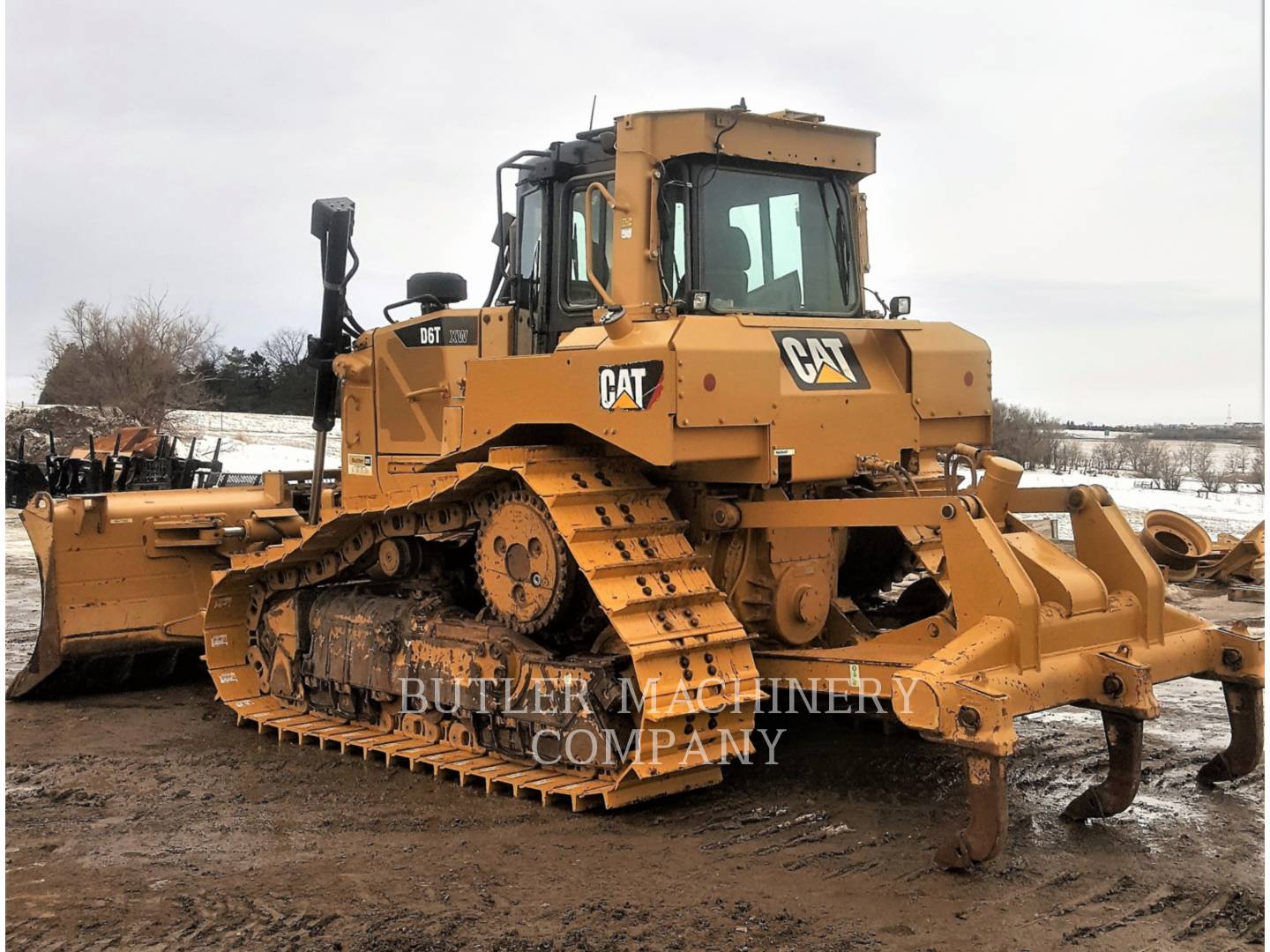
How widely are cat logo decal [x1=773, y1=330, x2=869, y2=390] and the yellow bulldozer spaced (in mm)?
19

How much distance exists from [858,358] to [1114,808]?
2466 millimetres

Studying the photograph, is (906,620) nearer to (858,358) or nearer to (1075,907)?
(858,358)

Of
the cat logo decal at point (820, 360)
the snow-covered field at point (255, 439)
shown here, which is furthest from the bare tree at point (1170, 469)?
the cat logo decal at point (820, 360)

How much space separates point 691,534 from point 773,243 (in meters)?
1.62

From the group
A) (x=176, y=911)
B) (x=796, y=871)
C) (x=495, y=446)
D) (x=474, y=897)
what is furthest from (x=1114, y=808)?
(x=176, y=911)

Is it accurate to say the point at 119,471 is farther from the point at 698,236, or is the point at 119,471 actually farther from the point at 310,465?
the point at 698,236

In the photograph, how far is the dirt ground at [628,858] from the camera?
5.03 meters

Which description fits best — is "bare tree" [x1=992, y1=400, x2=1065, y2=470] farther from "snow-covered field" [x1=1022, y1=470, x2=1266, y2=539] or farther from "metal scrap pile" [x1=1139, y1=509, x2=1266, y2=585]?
"metal scrap pile" [x1=1139, y1=509, x2=1266, y2=585]

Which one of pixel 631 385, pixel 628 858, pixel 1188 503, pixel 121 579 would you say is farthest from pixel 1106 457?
pixel 628 858

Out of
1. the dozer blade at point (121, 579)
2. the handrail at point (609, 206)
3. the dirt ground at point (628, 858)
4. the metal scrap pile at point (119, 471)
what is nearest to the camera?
the dirt ground at point (628, 858)

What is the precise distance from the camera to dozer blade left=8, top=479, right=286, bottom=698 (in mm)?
9094

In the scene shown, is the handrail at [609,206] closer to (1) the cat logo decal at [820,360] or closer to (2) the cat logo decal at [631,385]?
(2) the cat logo decal at [631,385]

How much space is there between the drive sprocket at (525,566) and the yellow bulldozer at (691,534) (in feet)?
0.06

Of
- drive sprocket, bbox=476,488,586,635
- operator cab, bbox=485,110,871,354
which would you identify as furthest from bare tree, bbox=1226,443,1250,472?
drive sprocket, bbox=476,488,586,635
